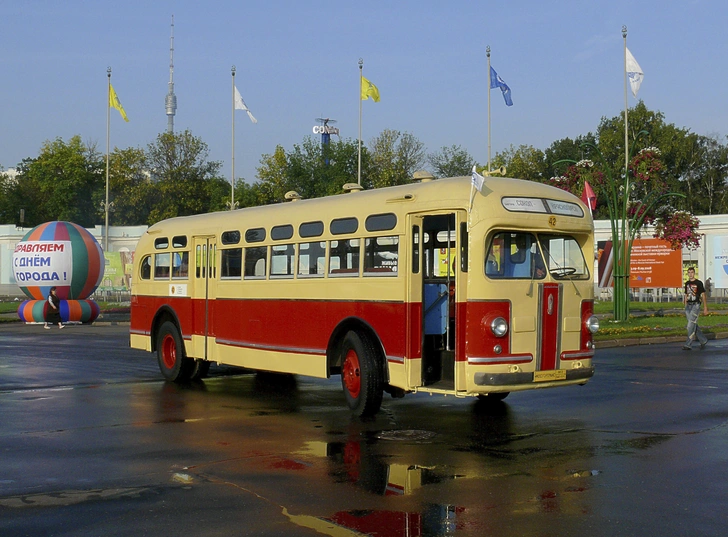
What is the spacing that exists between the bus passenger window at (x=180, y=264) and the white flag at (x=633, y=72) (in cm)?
2395

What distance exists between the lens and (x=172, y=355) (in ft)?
58.9

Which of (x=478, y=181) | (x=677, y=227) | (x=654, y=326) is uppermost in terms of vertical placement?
(x=677, y=227)

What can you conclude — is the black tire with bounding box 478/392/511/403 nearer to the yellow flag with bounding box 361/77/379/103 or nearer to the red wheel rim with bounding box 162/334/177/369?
the red wheel rim with bounding box 162/334/177/369

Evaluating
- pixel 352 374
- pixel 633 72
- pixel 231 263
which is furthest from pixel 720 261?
pixel 352 374

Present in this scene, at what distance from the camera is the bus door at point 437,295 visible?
480 inches

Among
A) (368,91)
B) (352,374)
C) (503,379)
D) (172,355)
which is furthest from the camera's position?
(368,91)

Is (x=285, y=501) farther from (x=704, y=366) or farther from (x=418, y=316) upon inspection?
(x=704, y=366)

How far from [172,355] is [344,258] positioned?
5.78 meters

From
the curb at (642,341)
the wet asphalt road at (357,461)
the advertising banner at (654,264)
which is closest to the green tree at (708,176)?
the advertising banner at (654,264)

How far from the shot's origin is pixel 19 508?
302 inches

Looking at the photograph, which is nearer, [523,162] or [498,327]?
[498,327]

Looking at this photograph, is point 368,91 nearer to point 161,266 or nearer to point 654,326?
point 654,326

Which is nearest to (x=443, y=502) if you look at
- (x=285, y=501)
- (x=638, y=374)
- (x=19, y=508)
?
(x=285, y=501)

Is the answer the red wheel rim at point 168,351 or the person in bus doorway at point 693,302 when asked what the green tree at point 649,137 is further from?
the red wheel rim at point 168,351
